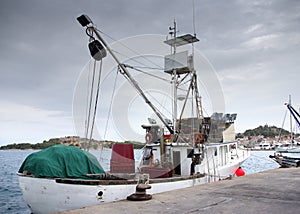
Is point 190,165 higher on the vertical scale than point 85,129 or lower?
lower

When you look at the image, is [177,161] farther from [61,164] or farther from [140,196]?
[140,196]

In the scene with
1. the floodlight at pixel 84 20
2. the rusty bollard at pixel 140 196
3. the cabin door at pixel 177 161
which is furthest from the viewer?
the cabin door at pixel 177 161

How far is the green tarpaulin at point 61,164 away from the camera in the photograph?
36.7 feet

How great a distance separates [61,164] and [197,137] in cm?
830

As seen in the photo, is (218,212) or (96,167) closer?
(218,212)

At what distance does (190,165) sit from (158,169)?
2423 millimetres

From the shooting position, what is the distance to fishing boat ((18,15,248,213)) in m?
10.7

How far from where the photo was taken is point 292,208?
6465mm

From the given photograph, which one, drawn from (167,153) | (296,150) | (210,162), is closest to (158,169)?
(167,153)

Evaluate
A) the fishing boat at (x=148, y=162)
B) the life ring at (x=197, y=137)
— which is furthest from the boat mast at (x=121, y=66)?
the life ring at (x=197, y=137)

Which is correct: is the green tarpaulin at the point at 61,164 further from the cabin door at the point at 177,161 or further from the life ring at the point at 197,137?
the life ring at the point at 197,137

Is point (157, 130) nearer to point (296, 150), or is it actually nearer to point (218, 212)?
point (218, 212)

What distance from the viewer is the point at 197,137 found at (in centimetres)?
1653

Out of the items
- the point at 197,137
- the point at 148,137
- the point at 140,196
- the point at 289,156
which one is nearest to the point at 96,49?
the point at 148,137
